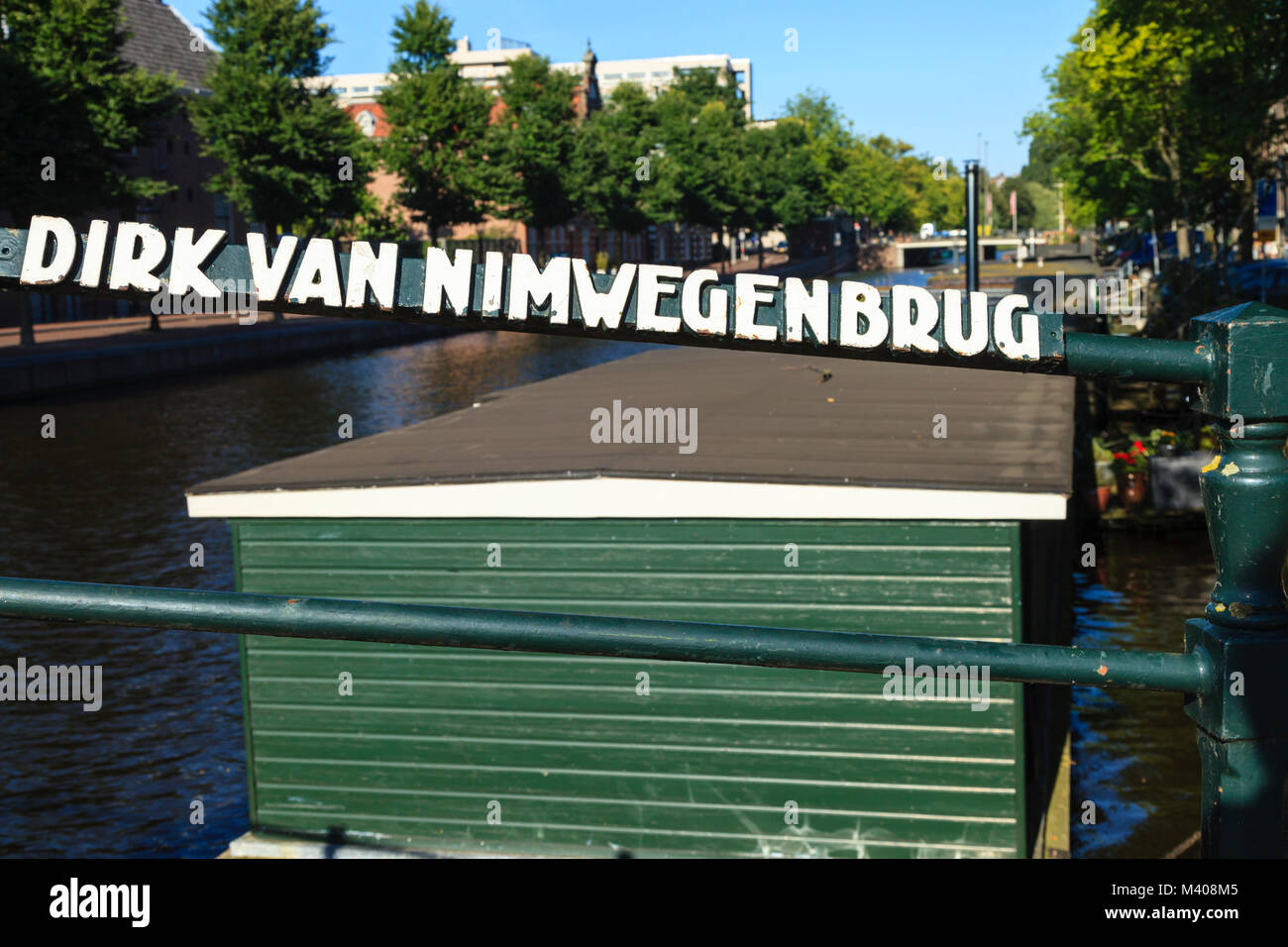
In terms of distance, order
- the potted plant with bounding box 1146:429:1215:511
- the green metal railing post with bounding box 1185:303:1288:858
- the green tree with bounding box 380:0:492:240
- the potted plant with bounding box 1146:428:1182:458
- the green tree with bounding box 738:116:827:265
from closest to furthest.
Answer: the green metal railing post with bounding box 1185:303:1288:858 → the potted plant with bounding box 1146:429:1215:511 → the potted plant with bounding box 1146:428:1182:458 → the green tree with bounding box 380:0:492:240 → the green tree with bounding box 738:116:827:265

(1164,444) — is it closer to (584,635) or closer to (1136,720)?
(1136,720)

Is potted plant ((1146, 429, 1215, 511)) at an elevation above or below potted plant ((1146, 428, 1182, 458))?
below

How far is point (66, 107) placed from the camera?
4003cm

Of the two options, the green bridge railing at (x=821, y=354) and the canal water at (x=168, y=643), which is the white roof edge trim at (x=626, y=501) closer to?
the canal water at (x=168, y=643)

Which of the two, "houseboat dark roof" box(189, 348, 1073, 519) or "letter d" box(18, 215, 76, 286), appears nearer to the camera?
"letter d" box(18, 215, 76, 286)

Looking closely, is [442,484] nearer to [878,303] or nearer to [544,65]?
[878,303]

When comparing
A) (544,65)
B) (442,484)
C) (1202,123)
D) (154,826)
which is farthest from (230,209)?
(442,484)

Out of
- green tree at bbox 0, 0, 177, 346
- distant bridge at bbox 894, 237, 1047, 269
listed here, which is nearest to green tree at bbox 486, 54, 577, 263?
green tree at bbox 0, 0, 177, 346

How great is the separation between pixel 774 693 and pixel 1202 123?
108ft

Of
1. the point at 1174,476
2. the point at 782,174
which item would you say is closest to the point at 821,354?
the point at 1174,476

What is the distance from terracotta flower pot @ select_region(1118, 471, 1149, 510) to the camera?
22484mm

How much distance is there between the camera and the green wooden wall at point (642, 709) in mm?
8688

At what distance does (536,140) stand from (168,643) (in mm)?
53770

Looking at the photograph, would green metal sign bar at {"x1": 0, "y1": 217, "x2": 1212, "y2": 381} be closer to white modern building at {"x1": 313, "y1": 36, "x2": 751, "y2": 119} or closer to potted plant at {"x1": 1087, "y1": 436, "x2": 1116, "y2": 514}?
potted plant at {"x1": 1087, "y1": 436, "x2": 1116, "y2": 514}
